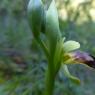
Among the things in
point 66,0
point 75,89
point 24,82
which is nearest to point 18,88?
point 24,82

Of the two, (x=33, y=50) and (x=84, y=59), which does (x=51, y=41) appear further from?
(x=33, y=50)

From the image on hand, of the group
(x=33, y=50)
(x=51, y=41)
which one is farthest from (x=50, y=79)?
(x=33, y=50)

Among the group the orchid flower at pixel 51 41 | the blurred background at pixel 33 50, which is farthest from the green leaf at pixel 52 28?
the blurred background at pixel 33 50

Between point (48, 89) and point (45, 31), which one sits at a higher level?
point (45, 31)

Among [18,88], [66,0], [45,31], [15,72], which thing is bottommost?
[15,72]

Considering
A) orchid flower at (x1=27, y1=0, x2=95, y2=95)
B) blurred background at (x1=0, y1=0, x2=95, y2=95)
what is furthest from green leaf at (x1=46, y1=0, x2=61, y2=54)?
blurred background at (x1=0, y1=0, x2=95, y2=95)

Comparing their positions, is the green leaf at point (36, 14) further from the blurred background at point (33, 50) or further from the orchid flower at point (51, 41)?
the blurred background at point (33, 50)

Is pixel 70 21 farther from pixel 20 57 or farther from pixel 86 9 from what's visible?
pixel 20 57

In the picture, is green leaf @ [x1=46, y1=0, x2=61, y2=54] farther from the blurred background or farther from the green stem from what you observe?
the blurred background
